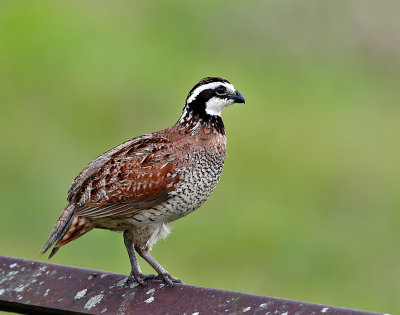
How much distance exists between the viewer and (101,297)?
5383 mm

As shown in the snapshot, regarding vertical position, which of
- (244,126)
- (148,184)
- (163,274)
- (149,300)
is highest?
(148,184)

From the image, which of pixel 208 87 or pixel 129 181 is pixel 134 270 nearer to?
pixel 129 181

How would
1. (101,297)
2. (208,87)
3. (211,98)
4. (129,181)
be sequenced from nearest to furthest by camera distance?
(101,297) < (129,181) < (208,87) < (211,98)

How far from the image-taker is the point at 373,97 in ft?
61.3

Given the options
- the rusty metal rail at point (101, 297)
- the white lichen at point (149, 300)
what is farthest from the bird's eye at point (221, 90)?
the white lichen at point (149, 300)

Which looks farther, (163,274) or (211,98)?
(211,98)

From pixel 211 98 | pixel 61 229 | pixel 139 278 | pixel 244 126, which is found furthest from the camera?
pixel 244 126

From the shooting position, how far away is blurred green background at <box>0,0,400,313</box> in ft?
43.5

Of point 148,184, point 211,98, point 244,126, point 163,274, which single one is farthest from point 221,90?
point 244,126

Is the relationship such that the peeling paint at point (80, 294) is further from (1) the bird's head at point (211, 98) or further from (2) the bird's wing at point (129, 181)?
(1) the bird's head at point (211, 98)

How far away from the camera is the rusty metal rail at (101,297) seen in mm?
5000

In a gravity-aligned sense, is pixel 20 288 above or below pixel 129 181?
below

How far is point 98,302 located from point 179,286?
1.18ft

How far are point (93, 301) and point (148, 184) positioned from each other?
51.9 inches
